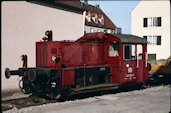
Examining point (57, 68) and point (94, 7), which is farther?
point (94, 7)

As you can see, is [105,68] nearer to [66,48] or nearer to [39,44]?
[66,48]

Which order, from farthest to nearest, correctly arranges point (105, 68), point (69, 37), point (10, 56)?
point (69, 37) < point (10, 56) < point (105, 68)

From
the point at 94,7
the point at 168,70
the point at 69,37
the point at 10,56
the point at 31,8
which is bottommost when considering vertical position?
the point at 168,70

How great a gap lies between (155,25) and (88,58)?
2232 cm

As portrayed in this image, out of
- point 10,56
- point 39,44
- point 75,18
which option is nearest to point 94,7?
point 75,18

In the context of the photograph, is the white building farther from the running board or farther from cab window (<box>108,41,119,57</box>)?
the running board

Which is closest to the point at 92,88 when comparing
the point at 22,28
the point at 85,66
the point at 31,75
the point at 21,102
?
the point at 85,66

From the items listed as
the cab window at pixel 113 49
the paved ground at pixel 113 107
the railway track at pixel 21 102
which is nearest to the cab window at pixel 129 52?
the cab window at pixel 113 49

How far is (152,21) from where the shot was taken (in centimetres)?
3103

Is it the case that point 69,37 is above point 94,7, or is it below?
below

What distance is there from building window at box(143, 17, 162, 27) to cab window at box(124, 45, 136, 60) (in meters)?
20.6

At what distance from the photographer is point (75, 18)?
2027cm

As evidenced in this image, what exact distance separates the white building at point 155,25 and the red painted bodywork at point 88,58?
18.9 meters

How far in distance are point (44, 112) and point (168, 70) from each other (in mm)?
10643
